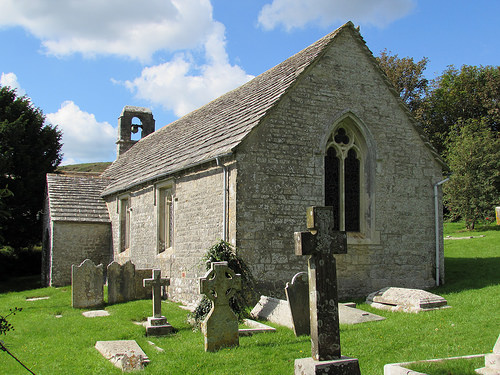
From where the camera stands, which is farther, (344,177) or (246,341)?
(344,177)

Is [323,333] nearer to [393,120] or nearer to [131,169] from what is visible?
[393,120]

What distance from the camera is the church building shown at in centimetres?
1205

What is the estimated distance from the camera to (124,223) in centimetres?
2019

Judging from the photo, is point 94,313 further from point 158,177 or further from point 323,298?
point 323,298

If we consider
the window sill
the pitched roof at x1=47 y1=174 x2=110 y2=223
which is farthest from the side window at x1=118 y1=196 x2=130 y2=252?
the window sill

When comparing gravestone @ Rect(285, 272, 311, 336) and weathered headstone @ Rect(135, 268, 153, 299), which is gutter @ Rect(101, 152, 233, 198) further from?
gravestone @ Rect(285, 272, 311, 336)

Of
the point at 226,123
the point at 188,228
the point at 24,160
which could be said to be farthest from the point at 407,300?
the point at 24,160

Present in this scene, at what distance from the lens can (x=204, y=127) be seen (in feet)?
56.6

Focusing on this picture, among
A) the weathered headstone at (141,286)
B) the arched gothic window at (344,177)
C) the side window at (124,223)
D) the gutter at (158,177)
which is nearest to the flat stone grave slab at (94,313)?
the weathered headstone at (141,286)

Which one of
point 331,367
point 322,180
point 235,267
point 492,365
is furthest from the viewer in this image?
point 322,180

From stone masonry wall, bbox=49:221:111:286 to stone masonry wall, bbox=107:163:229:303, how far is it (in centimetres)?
407

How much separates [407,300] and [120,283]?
780cm

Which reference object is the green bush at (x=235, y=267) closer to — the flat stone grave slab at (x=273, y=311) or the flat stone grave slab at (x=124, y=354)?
the flat stone grave slab at (x=273, y=311)

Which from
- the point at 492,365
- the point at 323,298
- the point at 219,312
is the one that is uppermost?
the point at 323,298
